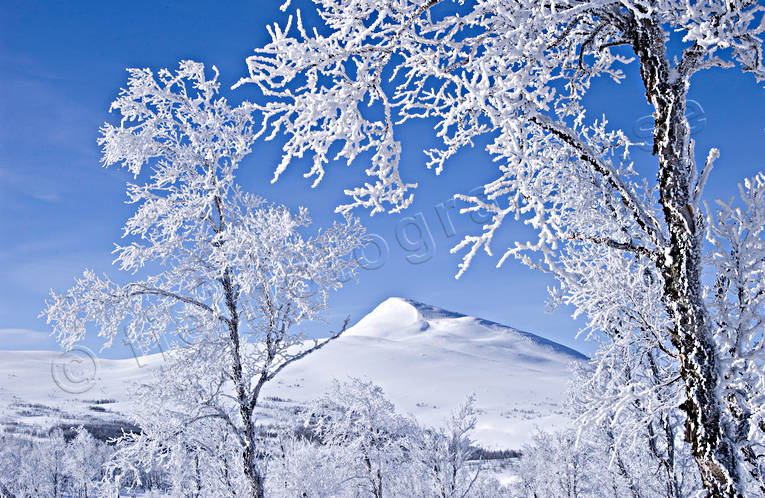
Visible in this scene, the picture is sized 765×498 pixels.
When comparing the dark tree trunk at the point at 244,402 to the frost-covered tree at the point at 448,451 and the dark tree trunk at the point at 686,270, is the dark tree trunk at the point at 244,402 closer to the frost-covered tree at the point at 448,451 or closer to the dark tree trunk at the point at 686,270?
the dark tree trunk at the point at 686,270

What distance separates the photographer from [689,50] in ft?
9.16

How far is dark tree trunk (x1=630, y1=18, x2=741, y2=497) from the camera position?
256 cm

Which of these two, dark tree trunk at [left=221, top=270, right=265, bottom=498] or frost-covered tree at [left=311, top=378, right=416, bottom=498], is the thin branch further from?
frost-covered tree at [left=311, top=378, right=416, bottom=498]

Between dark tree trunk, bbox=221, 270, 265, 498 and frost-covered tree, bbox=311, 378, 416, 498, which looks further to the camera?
frost-covered tree, bbox=311, 378, 416, 498

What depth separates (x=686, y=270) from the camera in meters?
2.66

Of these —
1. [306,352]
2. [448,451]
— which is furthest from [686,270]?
[448,451]

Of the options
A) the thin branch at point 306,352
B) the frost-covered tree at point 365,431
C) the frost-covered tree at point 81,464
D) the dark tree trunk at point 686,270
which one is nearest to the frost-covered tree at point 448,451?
the frost-covered tree at point 365,431

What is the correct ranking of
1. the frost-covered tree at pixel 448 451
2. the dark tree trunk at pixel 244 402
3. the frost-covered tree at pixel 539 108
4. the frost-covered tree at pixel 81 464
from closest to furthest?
the frost-covered tree at pixel 539 108, the dark tree trunk at pixel 244 402, the frost-covered tree at pixel 448 451, the frost-covered tree at pixel 81 464

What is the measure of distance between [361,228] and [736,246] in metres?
6.07

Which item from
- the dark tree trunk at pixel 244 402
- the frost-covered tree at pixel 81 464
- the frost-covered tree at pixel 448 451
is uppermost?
the dark tree trunk at pixel 244 402

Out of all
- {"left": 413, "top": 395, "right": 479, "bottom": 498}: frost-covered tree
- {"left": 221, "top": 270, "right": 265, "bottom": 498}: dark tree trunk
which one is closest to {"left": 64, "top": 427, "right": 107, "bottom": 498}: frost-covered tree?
{"left": 413, "top": 395, "right": 479, "bottom": 498}: frost-covered tree

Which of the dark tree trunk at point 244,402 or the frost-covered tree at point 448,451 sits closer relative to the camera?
the dark tree trunk at point 244,402

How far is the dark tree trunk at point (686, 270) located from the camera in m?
2.56

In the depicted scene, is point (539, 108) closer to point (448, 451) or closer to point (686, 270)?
point (686, 270)
